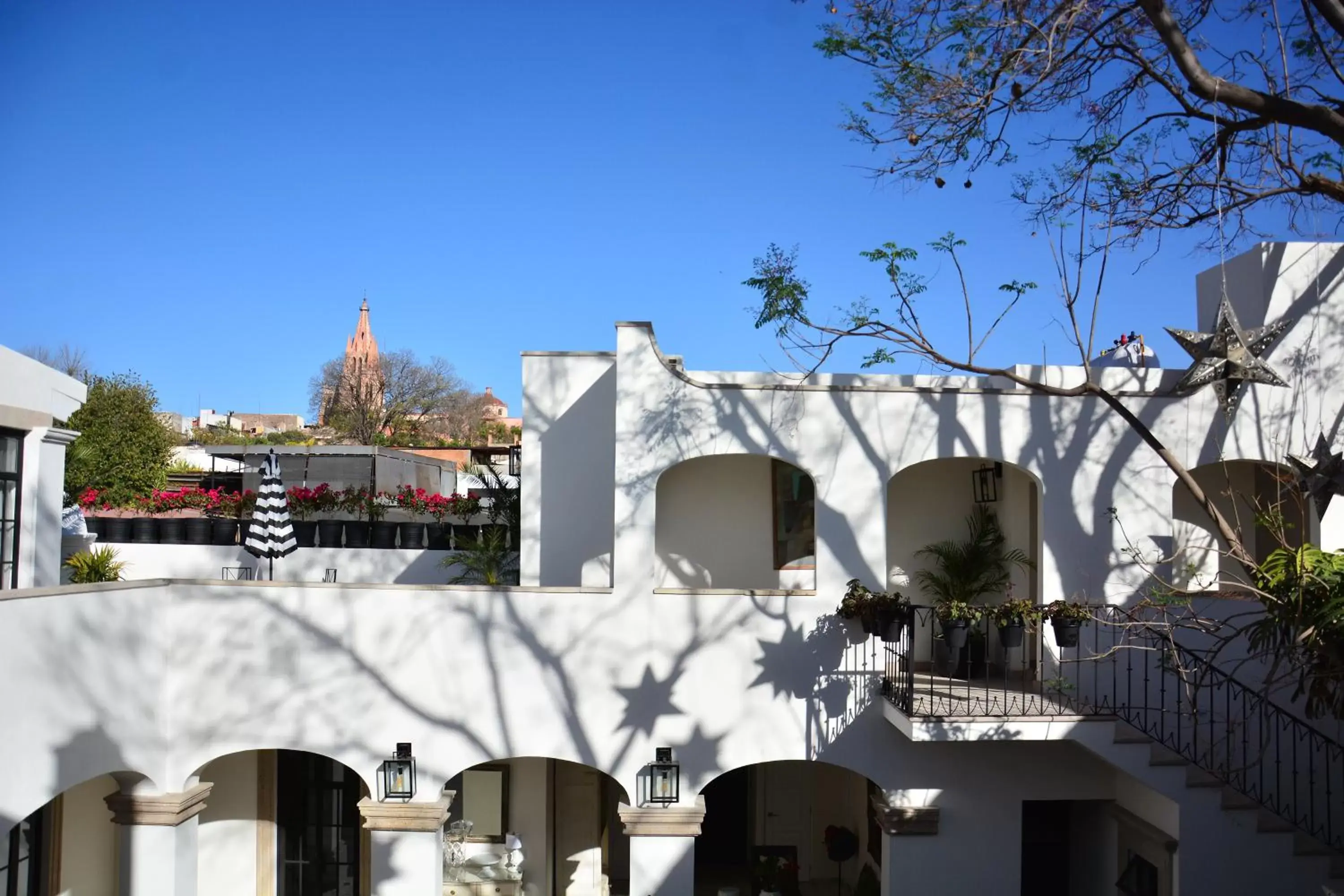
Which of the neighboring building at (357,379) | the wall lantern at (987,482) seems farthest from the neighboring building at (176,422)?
the wall lantern at (987,482)

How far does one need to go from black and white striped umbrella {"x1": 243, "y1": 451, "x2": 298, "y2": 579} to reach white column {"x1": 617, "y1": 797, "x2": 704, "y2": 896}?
5.29 metres

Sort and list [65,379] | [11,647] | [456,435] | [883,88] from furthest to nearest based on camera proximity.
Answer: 1. [456,435]
2. [65,379]
3. [883,88]
4. [11,647]

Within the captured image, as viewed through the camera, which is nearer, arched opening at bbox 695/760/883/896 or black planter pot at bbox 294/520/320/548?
black planter pot at bbox 294/520/320/548

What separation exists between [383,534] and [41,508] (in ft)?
14.3

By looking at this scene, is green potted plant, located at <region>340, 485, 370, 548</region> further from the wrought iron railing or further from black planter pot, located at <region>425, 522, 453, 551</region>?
the wrought iron railing

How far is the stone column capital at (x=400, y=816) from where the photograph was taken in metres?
11.1

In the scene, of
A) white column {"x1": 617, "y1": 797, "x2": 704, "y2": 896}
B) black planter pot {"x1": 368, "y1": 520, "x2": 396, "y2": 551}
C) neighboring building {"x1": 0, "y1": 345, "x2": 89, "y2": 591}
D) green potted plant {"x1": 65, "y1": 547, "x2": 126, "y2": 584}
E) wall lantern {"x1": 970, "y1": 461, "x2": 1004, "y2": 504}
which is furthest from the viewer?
black planter pot {"x1": 368, "y1": 520, "x2": 396, "y2": 551}

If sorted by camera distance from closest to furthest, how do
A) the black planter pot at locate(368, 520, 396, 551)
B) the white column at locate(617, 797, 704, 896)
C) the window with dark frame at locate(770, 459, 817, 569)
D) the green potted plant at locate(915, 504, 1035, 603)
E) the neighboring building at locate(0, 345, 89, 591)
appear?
the white column at locate(617, 797, 704, 896)
the neighboring building at locate(0, 345, 89, 591)
the green potted plant at locate(915, 504, 1035, 603)
the window with dark frame at locate(770, 459, 817, 569)
the black planter pot at locate(368, 520, 396, 551)

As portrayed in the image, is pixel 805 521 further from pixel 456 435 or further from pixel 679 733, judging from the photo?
pixel 456 435

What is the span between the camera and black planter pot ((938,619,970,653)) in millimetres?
10281

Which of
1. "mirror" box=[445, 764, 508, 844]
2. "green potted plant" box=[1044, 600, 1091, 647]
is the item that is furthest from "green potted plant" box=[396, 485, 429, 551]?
"green potted plant" box=[1044, 600, 1091, 647]

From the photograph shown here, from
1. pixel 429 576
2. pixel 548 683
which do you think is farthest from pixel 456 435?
pixel 548 683

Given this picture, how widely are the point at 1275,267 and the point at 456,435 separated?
50852 millimetres

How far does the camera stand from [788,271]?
1012cm
